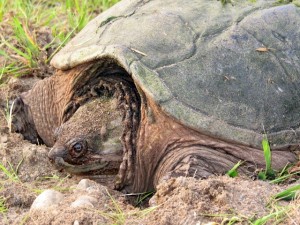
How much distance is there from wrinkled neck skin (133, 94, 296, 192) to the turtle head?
6.2 inches

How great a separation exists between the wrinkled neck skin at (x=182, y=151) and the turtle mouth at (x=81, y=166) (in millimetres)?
218

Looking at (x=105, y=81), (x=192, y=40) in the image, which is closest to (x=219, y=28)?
(x=192, y=40)

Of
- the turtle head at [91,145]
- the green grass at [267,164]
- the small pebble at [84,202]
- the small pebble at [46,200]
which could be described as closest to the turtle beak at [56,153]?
the turtle head at [91,145]

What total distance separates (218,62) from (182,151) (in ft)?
1.82

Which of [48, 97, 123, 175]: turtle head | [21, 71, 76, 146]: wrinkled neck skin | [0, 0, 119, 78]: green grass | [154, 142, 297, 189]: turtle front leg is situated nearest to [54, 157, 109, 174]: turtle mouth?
[48, 97, 123, 175]: turtle head

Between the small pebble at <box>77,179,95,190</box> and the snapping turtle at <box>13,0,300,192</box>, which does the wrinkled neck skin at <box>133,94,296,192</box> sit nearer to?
the snapping turtle at <box>13,0,300,192</box>

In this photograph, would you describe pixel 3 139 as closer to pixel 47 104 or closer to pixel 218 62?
pixel 47 104

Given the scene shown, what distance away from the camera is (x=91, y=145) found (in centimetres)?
344

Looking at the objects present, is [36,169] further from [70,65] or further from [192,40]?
[192,40]

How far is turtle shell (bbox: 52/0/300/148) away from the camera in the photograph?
3.27 meters

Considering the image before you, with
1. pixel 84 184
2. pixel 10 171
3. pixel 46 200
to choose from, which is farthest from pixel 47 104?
pixel 46 200

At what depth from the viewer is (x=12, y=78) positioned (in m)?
4.59

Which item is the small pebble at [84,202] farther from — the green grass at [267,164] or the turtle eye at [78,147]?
the green grass at [267,164]

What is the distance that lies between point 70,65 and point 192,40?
2.71 ft
